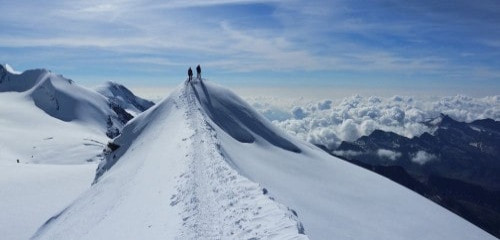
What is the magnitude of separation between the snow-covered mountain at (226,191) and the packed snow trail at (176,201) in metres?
0.08

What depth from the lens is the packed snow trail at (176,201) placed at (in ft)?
58.7

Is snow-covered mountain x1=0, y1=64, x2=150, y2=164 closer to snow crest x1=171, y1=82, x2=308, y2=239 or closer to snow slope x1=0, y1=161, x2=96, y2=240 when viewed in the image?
snow slope x1=0, y1=161, x2=96, y2=240

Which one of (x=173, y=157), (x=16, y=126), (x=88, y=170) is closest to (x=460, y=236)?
(x=173, y=157)

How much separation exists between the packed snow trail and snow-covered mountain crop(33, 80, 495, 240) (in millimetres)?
83

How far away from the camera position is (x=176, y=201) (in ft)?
75.4

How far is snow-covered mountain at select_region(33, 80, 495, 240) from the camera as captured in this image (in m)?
19.7

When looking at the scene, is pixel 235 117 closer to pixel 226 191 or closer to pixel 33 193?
pixel 33 193

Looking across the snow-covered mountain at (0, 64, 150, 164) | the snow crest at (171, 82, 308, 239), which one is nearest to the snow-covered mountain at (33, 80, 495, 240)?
the snow crest at (171, 82, 308, 239)

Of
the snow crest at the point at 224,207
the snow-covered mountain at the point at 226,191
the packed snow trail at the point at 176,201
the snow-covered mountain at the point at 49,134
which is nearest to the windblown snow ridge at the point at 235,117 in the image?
the snow-covered mountain at the point at 226,191

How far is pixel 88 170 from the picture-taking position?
58406mm

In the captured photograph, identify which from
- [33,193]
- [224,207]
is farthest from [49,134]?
[224,207]

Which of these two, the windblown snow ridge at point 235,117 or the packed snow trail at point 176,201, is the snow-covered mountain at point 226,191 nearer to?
the packed snow trail at point 176,201

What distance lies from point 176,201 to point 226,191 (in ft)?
9.76

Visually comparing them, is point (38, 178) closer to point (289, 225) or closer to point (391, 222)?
point (391, 222)
